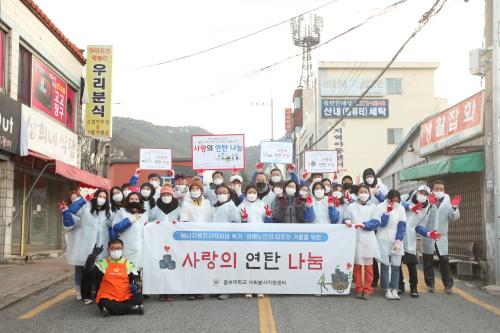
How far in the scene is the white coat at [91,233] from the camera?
8.16 metres

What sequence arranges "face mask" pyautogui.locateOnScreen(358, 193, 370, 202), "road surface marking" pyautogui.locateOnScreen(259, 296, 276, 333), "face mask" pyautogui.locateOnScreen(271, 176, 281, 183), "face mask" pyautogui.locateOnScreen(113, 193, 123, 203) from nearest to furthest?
1. "road surface marking" pyautogui.locateOnScreen(259, 296, 276, 333)
2. "face mask" pyautogui.locateOnScreen(113, 193, 123, 203)
3. "face mask" pyautogui.locateOnScreen(358, 193, 370, 202)
4. "face mask" pyautogui.locateOnScreen(271, 176, 281, 183)

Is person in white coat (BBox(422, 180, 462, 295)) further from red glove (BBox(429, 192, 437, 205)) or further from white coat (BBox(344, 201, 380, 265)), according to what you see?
white coat (BBox(344, 201, 380, 265))

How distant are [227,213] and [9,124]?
643 cm

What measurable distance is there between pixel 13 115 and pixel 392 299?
927cm

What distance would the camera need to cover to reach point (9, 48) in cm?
1321

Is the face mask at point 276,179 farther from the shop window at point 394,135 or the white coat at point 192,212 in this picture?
the shop window at point 394,135

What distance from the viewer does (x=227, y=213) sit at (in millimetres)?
8680

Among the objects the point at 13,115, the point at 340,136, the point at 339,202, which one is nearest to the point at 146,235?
the point at 339,202

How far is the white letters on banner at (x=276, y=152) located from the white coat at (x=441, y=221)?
6.69 m

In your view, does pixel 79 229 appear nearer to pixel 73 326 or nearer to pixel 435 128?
pixel 73 326

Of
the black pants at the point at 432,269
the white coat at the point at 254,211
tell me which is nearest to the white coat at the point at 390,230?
the black pants at the point at 432,269

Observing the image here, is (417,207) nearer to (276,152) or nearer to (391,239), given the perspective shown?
(391,239)

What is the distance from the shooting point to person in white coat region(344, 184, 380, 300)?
8.24m

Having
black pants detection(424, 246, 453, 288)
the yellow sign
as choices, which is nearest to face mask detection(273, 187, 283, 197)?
black pants detection(424, 246, 453, 288)
